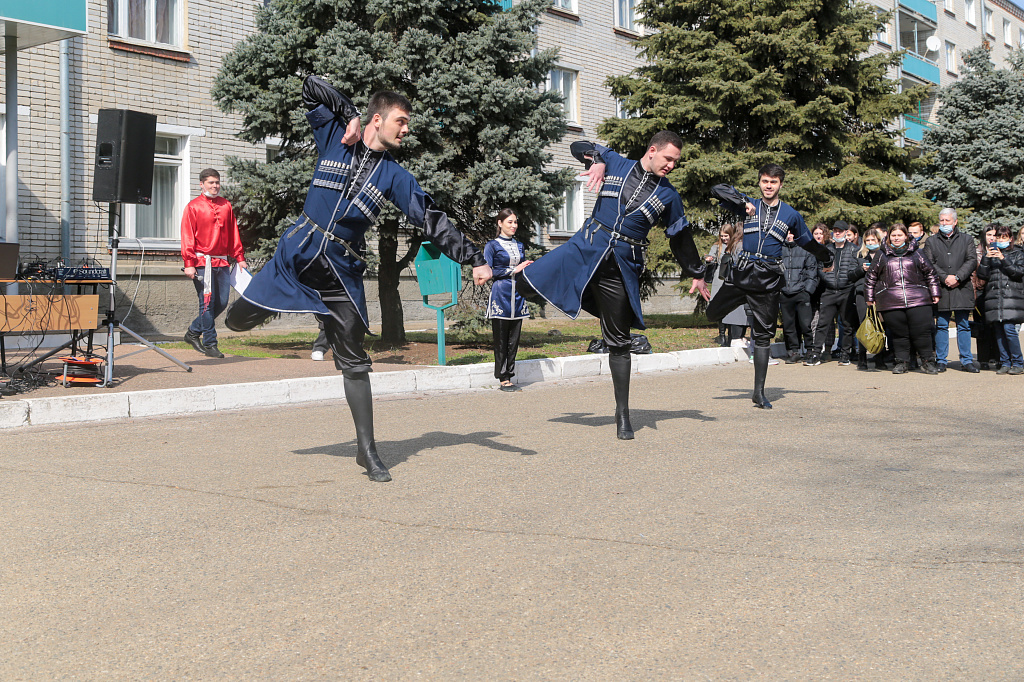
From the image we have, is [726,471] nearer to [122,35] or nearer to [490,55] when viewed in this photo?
[490,55]

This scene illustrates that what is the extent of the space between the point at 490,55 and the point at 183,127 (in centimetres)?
737

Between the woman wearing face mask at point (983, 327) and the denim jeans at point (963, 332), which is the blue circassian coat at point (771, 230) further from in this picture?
the denim jeans at point (963, 332)

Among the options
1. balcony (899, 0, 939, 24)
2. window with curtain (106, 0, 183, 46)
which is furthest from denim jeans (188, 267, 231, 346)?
balcony (899, 0, 939, 24)

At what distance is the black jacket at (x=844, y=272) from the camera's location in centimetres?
1438

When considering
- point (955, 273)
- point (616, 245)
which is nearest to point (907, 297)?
point (955, 273)

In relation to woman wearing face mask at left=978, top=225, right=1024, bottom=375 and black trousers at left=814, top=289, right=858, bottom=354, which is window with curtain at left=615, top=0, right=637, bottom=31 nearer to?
black trousers at left=814, top=289, right=858, bottom=354

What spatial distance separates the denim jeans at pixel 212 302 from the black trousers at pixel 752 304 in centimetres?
598

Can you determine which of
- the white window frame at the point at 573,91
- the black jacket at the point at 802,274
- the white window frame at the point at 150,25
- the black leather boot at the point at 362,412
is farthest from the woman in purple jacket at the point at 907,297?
the white window frame at the point at 573,91

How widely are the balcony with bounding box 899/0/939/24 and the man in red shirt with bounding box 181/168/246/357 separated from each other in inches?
1541

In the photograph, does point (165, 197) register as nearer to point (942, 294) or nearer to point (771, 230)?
point (771, 230)

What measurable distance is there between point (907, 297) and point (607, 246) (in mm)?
6793

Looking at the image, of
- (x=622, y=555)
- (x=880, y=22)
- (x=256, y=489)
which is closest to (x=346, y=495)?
(x=256, y=489)

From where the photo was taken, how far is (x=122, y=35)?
61.5ft

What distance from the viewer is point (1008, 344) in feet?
41.5
